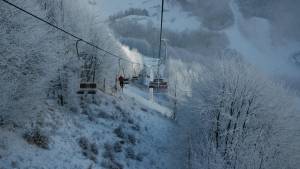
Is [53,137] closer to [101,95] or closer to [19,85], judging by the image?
[19,85]

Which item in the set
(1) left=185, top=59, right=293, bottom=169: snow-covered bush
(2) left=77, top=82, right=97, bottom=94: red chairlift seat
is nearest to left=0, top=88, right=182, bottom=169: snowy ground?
(1) left=185, top=59, right=293, bottom=169: snow-covered bush

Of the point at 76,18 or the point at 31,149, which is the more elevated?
the point at 76,18

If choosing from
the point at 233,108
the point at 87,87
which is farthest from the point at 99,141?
the point at 233,108

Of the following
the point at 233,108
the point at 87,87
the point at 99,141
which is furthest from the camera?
the point at 233,108

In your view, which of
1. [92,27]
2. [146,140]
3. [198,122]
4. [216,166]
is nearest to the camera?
[216,166]

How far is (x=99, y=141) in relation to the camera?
28.5m

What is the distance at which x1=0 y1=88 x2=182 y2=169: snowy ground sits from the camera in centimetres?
1920

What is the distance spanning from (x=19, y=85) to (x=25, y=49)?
2.23 meters

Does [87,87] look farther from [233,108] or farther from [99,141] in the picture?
[233,108]

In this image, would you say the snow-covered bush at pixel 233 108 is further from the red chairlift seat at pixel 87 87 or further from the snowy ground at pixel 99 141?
the red chairlift seat at pixel 87 87

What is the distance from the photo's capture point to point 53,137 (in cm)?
2331

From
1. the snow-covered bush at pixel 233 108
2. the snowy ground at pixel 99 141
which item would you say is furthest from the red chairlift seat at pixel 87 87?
the snow-covered bush at pixel 233 108

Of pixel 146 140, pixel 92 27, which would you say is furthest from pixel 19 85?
pixel 92 27

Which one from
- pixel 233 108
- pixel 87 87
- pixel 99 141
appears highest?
pixel 87 87
